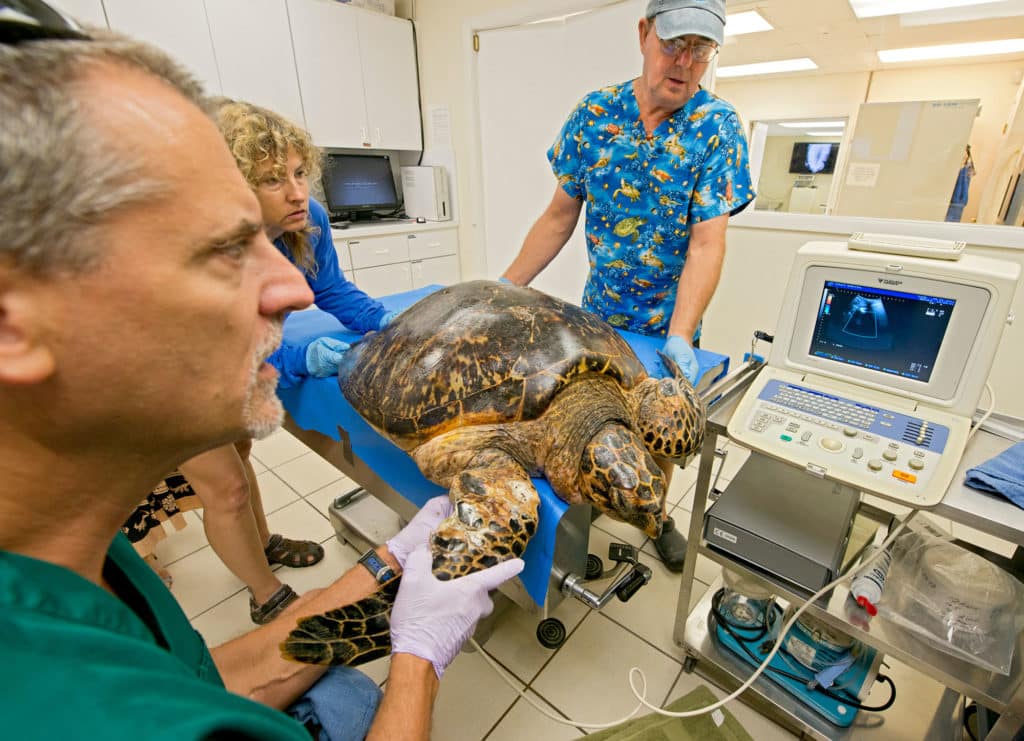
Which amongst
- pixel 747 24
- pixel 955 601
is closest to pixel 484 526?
pixel 955 601

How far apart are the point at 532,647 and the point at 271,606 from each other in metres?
0.87

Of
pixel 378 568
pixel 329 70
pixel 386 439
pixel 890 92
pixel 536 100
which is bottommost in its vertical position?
pixel 378 568

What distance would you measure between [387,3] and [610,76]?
2.42m

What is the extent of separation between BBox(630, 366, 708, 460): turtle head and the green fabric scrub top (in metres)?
0.83

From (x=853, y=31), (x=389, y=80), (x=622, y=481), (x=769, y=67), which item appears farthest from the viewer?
(x=769, y=67)

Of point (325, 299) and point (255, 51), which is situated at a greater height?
point (255, 51)

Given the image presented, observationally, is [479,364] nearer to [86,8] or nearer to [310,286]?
[310,286]

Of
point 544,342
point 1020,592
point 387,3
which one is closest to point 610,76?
point 387,3

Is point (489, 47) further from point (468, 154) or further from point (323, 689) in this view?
point (323, 689)

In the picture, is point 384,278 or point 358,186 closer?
point 384,278

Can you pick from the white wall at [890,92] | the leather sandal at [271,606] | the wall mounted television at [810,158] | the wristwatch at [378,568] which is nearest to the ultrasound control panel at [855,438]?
the wristwatch at [378,568]

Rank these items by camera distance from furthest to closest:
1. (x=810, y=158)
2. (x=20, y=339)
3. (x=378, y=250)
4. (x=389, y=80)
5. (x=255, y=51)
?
(x=810, y=158) → (x=389, y=80) → (x=378, y=250) → (x=255, y=51) → (x=20, y=339)

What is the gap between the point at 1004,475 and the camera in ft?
2.48

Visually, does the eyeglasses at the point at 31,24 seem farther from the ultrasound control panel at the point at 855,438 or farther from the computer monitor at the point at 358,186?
the computer monitor at the point at 358,186
